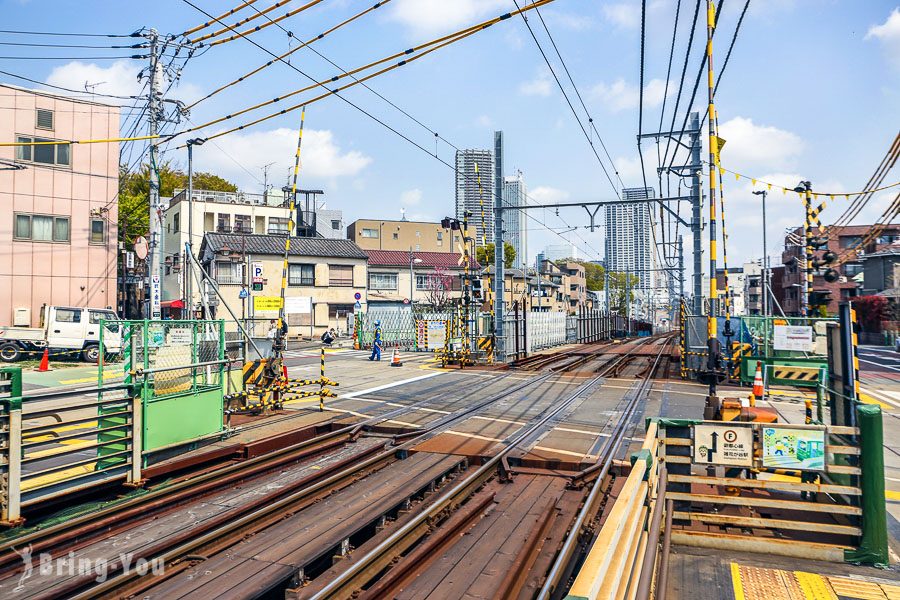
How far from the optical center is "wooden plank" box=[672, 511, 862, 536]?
5.90 meters

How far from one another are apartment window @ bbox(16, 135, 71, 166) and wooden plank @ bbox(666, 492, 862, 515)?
1157 inches

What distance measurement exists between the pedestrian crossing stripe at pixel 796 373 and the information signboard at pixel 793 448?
11722mm

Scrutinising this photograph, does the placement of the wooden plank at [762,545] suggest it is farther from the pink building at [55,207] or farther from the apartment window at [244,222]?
the apartment window at [244,222]

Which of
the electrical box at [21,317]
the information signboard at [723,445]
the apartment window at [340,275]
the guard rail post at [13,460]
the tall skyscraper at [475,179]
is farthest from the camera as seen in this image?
the apartment window at [340,275]

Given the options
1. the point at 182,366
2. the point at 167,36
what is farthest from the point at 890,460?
the point at 167,36

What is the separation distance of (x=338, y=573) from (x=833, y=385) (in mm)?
6264

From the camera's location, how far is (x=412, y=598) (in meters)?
4.74

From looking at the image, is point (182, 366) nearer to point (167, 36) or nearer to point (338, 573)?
point (338, 573)

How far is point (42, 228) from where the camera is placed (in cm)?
2623

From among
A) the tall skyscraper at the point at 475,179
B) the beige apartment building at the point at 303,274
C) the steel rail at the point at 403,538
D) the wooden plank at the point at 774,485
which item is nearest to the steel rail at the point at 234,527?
the steel rail at the point at 403,538

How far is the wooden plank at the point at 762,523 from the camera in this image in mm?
5902

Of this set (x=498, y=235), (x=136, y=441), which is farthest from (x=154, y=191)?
(x=498, y=235)

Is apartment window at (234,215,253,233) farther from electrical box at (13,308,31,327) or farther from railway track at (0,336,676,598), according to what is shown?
railway track at (0,336,676,598)

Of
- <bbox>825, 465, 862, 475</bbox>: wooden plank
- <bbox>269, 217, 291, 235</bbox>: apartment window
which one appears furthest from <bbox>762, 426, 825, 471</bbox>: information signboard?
<bbox>269, 217, 291, 235</bbox>: apartment window
